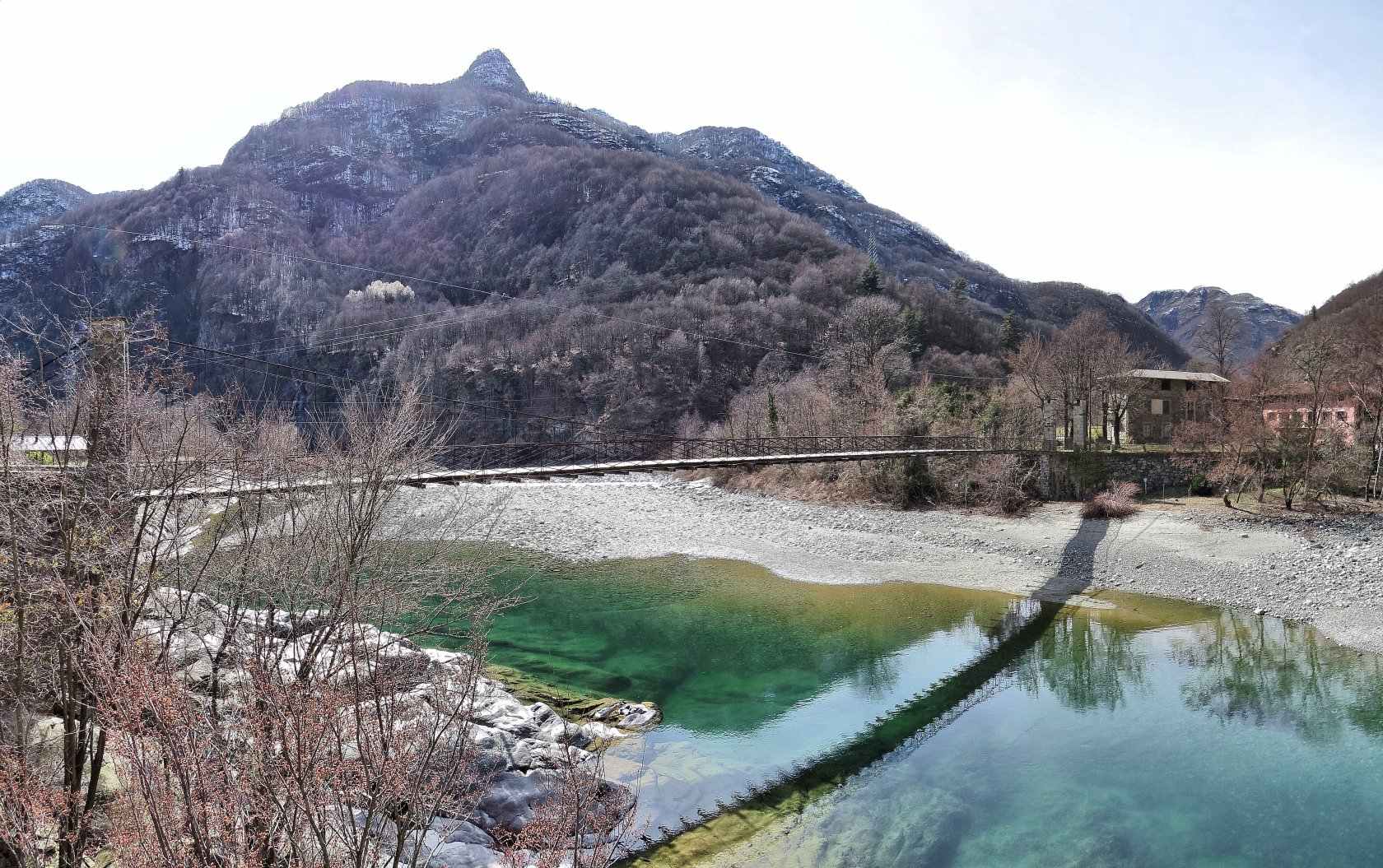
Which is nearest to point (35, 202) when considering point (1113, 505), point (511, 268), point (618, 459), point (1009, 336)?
point (511, 268)

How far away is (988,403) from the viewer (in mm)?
32594

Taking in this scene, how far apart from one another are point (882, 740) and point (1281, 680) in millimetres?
8009

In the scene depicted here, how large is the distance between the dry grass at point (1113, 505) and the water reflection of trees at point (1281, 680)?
8255 millimetres

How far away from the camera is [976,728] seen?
1148cm

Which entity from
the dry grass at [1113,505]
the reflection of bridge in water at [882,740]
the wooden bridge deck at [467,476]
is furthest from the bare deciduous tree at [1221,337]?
the wooden bridge deck at [467,476]

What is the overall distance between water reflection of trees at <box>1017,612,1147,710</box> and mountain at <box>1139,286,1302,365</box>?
115 m

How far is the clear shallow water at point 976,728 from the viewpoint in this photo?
328 inches

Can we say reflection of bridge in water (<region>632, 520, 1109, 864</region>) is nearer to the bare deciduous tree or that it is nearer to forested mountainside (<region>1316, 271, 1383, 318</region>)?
the bare deciduous tree

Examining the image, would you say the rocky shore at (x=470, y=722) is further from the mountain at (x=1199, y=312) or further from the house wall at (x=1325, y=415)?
the mountain at (x=1199, y=312)

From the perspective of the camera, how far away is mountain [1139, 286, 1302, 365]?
117 m

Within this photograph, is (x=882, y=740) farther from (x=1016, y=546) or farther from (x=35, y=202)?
(x=35, y=202)

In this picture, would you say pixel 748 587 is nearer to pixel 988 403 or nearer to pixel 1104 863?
pixel 1104 863

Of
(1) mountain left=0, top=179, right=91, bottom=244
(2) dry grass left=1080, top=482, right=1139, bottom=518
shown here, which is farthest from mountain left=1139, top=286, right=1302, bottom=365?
(1) mountain left=0, top=179, right=91, bottom=244

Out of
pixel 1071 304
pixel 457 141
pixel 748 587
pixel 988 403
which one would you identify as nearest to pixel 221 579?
pixel 748 587
